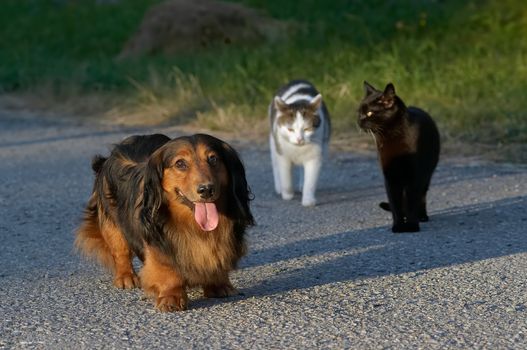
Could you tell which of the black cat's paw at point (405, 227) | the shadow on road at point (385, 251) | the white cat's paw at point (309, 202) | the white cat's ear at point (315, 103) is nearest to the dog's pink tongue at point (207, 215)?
the shadow on road at point (385, 251)

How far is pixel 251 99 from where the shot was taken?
14.1 metres

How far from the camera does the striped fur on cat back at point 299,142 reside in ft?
29.8

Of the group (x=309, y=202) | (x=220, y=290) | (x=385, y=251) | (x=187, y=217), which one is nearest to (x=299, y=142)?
(x=309, y=202)

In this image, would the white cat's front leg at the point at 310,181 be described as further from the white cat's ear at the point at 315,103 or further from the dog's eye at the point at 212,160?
the dog's eye at the point at 212,160

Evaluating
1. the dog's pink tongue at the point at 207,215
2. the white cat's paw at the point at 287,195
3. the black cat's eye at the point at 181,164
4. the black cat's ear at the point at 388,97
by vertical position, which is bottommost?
the white cat's paw at the point at 287,195

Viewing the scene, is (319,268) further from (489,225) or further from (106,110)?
(106,110)

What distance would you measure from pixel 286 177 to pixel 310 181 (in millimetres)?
266

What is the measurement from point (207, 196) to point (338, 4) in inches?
688

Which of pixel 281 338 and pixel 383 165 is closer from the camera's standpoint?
pixel 281 338

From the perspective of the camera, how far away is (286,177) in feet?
29.9

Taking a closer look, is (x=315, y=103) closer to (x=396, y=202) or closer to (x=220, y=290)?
(x=396, y=202)

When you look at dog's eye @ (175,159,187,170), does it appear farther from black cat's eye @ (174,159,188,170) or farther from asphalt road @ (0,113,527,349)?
asphalt road @ (0,113,527,349)

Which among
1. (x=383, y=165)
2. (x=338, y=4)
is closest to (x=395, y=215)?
(x=383, y=165)

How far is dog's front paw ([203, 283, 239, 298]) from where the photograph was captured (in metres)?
5.83
